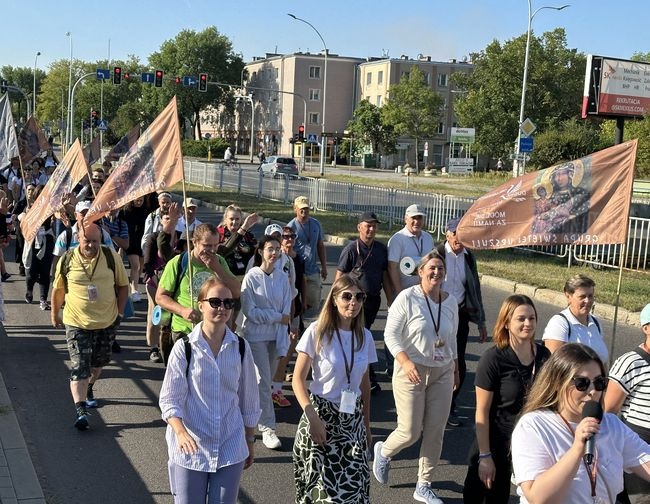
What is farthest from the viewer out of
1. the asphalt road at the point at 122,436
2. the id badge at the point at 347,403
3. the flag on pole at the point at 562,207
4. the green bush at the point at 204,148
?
the green bush at the point at 204,148

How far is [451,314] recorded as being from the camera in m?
5.85

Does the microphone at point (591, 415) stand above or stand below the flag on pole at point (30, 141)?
below

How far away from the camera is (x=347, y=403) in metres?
4.83

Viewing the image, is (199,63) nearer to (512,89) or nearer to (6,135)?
(512,89)

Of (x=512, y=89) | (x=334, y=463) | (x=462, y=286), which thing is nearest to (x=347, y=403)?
(x=334, y=463)

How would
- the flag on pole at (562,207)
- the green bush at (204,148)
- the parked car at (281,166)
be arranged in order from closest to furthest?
the flag on pole at (562,207) < the parked car at (281,166) < the green bush at (204,148)

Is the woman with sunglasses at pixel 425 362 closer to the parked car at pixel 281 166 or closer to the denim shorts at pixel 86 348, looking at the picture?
the denim shorts at pixel 86 348

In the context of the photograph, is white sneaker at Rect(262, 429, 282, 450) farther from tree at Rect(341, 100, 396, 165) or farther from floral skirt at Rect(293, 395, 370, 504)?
tree at Rect(341, 100, 396, 165)

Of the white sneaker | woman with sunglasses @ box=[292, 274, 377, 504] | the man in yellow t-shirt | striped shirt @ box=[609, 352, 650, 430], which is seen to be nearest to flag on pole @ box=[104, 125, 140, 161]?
the man in yellow t-shirt

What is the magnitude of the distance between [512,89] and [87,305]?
5782 cm

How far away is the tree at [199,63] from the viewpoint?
104m

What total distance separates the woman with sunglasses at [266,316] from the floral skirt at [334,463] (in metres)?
1.88

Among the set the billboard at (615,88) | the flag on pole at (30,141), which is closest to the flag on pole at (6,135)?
the flag on pole at (30,141)

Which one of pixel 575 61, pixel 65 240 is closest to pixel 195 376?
pixel 65 240
